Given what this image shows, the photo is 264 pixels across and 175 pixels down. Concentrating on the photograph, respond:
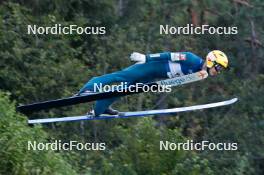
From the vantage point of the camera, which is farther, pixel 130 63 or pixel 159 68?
pixel 130 63

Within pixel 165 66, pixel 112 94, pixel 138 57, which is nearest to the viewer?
pixel 138 57

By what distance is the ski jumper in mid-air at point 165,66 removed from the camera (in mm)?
9211

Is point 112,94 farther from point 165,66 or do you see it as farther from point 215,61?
point 215,61

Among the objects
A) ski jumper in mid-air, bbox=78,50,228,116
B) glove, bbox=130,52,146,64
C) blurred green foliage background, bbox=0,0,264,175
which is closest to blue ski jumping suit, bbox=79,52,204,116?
ski jumper in mid-air, bbox=78,50,228,116

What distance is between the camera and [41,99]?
553 inches

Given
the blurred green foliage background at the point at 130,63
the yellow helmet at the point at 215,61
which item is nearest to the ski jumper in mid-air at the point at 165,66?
the yellow helmet at the point at 215,61

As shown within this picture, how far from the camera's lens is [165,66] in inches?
368

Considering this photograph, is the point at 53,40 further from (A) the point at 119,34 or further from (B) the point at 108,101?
(B) the point at 108,101

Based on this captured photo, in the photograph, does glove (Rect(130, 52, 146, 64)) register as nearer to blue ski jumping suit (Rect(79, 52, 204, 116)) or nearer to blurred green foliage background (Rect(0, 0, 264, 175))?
blue ski jumping suit (Rect(79, 52, 204, 116))

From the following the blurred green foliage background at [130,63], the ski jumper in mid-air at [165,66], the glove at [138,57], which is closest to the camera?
the glove at [138,57]

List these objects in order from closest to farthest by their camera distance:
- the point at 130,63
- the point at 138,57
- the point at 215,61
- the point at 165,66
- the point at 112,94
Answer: the point at 138,57 < the point at 215,61 < the point at 165,66 < the point at 112,94 < the point at 130,63

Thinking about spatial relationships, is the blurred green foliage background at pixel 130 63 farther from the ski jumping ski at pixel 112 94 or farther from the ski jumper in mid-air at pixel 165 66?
the ski jumper in mid-air at pixel 165 66

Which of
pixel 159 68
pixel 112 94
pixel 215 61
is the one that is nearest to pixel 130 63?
pixel 112 94

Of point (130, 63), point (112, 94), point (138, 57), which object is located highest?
point (130, 63)
